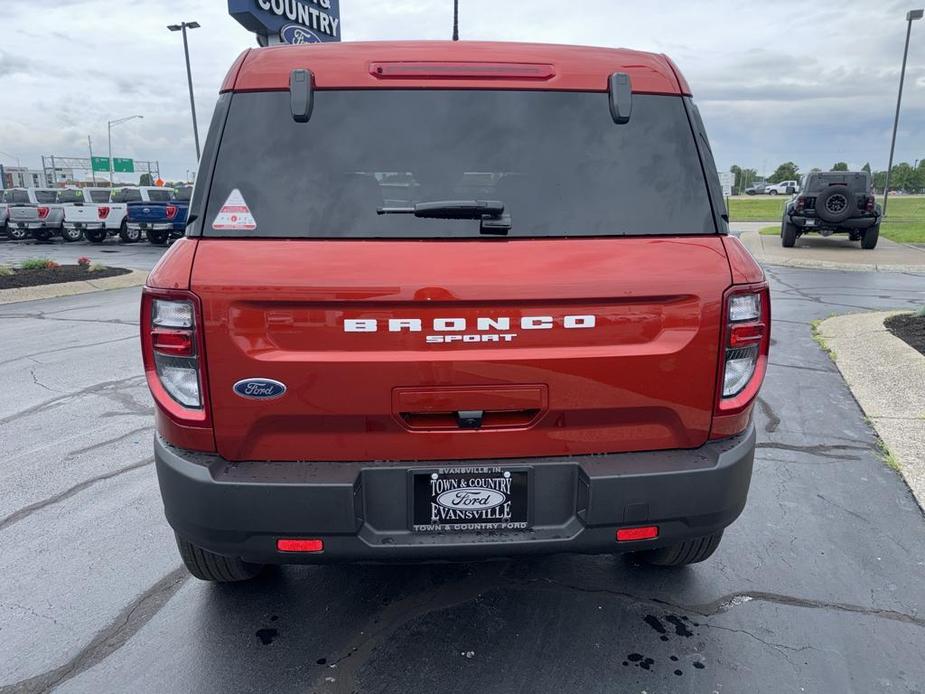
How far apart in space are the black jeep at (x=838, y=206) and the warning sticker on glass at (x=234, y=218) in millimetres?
18305

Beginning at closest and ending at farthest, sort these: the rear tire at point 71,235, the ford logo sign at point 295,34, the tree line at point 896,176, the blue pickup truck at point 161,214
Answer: the ford logo sign at point 295,34 → the blue pickup truck at point 161,214 → the rear tire at point 71,235 → the tree line at point 896,176

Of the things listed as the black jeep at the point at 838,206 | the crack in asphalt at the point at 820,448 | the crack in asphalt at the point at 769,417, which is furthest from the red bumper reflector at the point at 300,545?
the black jeep at the point at 838,206

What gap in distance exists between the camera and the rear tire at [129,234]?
25.1 m

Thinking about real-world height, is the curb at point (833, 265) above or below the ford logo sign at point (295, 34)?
below

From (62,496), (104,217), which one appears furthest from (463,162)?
(104,217)

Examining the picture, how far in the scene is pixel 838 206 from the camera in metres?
17.6

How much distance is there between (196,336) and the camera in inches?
84.6

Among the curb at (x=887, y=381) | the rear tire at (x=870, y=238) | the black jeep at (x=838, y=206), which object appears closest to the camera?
the curb at (x=887, y=381)

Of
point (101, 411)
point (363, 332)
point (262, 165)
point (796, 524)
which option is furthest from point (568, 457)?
point (101, 411)

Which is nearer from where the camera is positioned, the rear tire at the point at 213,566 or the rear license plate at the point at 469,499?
the rear license plate at the point at 469,499

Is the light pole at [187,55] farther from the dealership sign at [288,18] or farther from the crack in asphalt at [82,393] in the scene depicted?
the crack in asphalt at [82,393]

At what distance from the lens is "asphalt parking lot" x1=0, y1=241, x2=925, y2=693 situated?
2.47 m

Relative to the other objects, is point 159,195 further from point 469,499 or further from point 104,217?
point 469,499

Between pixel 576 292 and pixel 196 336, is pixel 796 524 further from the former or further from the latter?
pixel 196 336
